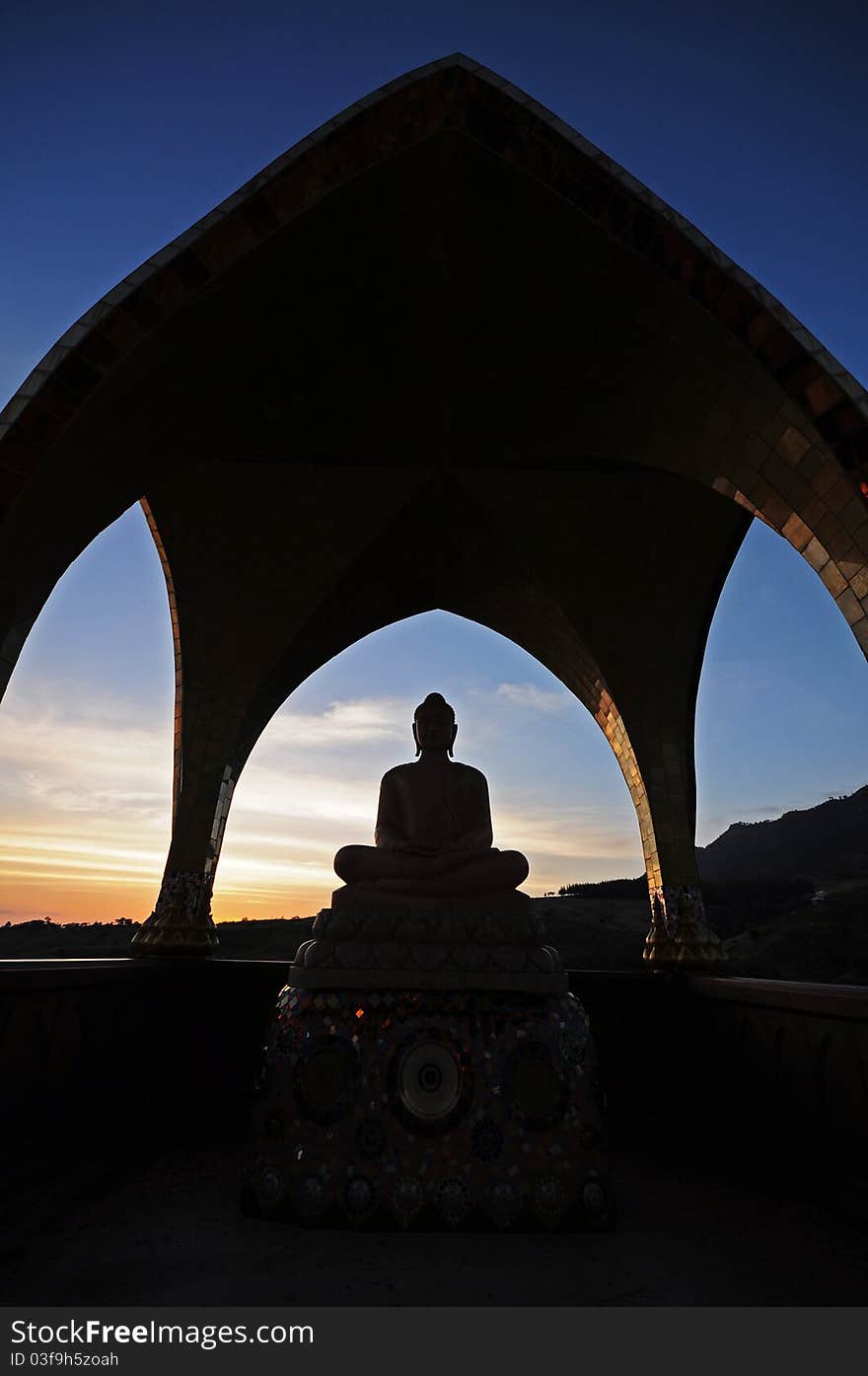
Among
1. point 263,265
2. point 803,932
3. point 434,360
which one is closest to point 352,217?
point 263,265

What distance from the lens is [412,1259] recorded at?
282cm

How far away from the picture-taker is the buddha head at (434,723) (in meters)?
5.06

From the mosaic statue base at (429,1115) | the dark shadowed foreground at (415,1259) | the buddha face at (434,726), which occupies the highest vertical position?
the buddha face at (434,726)

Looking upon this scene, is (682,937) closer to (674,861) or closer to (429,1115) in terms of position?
Result: (674,861)

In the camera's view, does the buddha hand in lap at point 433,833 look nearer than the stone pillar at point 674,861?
Yes

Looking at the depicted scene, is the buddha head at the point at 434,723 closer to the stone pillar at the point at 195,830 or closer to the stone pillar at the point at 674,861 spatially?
the stone pillar at the point at 195,830

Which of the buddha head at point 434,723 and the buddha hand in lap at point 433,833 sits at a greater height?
the buddha head at point 434,723

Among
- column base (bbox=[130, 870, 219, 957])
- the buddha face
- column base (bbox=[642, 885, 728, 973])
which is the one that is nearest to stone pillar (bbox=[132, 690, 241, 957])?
column base (bbox=[130, 870, 219, 957])

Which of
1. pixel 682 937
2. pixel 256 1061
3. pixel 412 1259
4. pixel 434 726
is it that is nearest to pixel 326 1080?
pixel 412 1259

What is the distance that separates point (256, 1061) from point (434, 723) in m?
3.10

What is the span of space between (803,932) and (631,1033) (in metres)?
22.9

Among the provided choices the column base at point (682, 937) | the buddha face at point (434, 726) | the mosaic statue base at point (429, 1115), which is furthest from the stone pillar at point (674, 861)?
the mosaic statue base at point (429, 1115)

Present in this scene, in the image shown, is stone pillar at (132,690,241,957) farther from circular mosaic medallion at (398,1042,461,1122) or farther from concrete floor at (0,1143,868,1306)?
circular mosaic medallion at (398,1042,461,1122)

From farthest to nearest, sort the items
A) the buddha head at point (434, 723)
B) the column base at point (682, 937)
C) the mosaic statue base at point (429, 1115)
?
the column base at point (682, 937) → the buddha head at point (434, 723) → the mosaic statue base at point (429, 1115)
